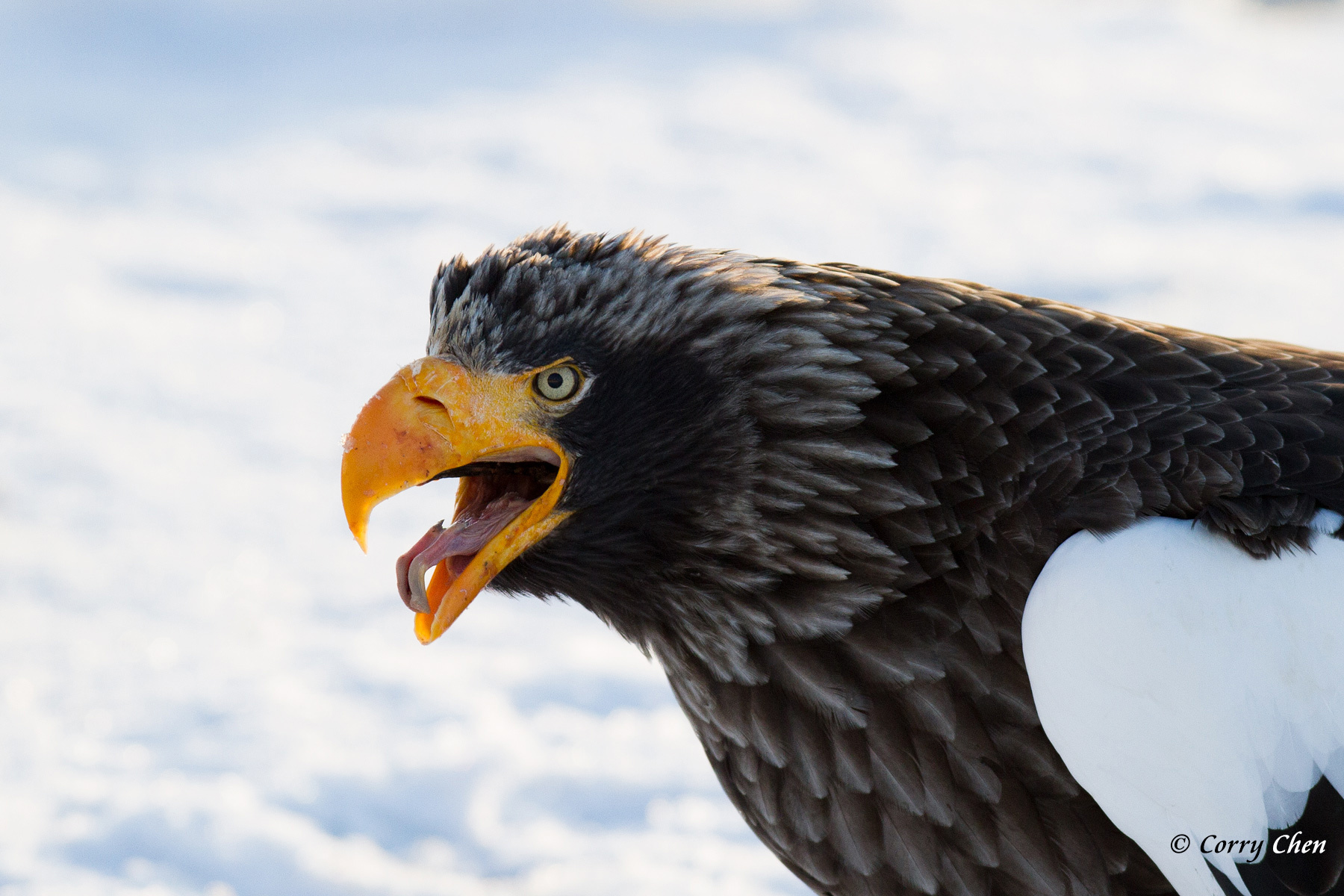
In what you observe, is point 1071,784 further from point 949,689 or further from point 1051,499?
point 1051,499

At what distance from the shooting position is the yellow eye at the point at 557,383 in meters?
2.29

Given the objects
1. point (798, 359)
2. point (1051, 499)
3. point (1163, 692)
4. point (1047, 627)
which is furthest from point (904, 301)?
point (1163, 692)

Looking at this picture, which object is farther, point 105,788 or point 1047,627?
point 105,788

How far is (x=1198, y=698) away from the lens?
1.91 metres

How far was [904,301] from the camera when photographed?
95.1 inches

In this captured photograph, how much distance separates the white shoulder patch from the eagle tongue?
974 millimetres

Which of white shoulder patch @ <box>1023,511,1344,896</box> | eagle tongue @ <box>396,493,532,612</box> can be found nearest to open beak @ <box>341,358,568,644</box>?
eagle tongue @ <box>396,493,532,612</box>

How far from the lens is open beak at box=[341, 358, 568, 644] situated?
2.21 metres

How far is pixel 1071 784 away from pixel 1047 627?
0.33m

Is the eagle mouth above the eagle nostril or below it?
below

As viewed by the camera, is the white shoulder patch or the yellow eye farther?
the yellow eye

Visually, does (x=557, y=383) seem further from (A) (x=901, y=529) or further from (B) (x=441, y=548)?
(A) (x=901, y=529)

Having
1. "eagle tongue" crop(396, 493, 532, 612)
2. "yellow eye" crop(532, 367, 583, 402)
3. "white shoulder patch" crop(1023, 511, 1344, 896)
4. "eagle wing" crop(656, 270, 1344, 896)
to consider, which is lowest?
"white shoulder patch" crop(1023, 511, 1344, 896)

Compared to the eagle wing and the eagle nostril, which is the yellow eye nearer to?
the eagle nostril
